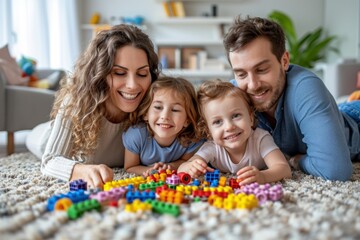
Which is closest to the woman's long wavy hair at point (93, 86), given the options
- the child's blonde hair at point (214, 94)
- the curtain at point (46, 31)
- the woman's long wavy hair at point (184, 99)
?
the woman's long wavy hair at point (184, 99)

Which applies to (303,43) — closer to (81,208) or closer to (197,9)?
(197,9)

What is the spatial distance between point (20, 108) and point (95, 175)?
4.82 ft

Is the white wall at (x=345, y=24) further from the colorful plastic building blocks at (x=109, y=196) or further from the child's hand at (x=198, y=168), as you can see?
the colorful plastic building blocks at (x=109, y=196)

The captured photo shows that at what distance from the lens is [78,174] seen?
1.27m

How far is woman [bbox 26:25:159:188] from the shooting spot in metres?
1.46

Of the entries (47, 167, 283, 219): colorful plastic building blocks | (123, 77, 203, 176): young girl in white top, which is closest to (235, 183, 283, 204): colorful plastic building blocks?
(47, 167, 283, 219): colorful plastic building blocks

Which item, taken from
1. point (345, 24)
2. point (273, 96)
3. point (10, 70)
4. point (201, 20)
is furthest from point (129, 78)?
point (345, 24)

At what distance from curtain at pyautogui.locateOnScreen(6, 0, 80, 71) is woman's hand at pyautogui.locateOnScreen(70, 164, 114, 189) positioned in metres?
2.86

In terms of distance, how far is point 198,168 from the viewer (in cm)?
132

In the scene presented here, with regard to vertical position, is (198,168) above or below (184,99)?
below

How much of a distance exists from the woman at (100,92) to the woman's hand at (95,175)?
0.49 ft

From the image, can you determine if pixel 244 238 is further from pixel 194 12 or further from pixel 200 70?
pixel 194 12

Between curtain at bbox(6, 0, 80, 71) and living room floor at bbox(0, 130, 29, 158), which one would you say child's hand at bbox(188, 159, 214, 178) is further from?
curtain at bbox(6, 0, 80, 71)

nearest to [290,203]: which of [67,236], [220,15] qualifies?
[67,236]
